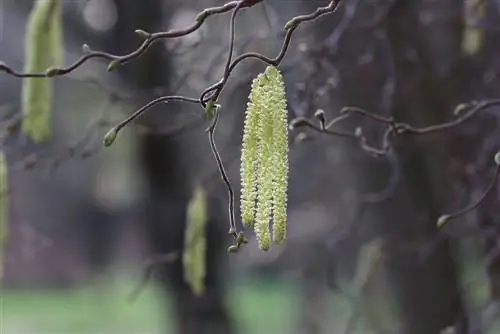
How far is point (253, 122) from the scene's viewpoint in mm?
864

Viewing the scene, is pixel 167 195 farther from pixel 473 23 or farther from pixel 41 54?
pixel 41 54

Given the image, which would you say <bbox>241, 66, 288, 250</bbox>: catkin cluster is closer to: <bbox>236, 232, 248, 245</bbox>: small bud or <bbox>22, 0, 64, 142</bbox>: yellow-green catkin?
<bbox>236, 232, 248, 245</bbox>: small bud

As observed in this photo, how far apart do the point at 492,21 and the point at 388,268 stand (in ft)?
2.25

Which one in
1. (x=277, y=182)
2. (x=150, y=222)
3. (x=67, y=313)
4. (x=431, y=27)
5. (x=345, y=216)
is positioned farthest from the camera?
(x=67, y=313)

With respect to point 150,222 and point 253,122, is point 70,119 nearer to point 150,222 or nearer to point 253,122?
point 150,222

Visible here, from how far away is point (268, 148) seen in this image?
861mm

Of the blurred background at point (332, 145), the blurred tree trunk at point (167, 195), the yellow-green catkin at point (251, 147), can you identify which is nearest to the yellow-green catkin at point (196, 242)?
the blurred background at point (332, 145)

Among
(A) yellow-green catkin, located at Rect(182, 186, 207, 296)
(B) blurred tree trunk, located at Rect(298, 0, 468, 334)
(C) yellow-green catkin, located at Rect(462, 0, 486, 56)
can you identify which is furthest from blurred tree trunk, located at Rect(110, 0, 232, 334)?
(A) yellow-green catkin, located at Rect(182, 186, 207, 296)

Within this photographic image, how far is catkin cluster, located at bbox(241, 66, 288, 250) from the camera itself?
0.85m

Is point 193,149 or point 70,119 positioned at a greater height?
point 70,119

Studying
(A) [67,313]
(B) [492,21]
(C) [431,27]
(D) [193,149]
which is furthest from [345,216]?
(A) [67,313]

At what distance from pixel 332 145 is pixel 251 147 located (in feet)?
5.92

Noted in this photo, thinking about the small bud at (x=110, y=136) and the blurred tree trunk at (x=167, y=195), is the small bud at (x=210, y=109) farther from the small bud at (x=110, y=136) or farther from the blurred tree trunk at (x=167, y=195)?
the blurred tree trunk at (x=167, y=195)

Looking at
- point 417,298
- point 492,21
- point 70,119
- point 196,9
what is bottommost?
point 417,298
